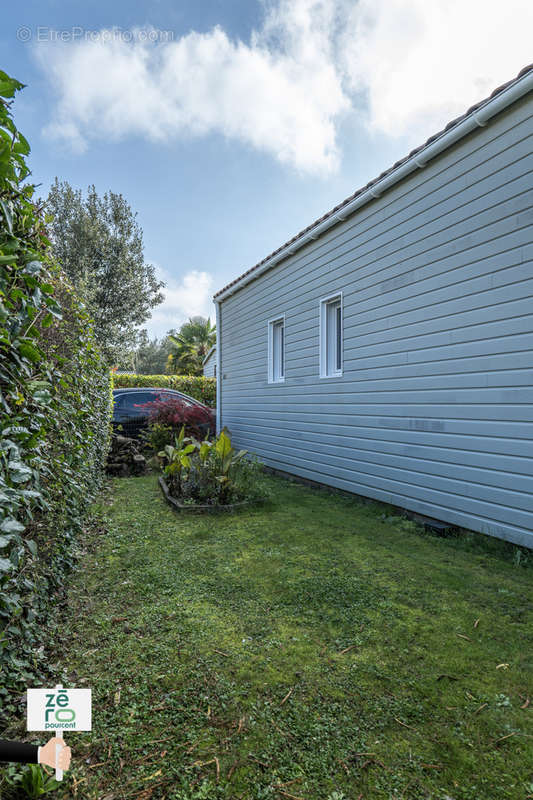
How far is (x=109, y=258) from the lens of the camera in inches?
742

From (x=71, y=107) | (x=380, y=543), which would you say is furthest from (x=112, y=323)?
(x=380, y=543)

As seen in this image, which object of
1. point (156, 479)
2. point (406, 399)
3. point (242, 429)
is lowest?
point (156, 479)

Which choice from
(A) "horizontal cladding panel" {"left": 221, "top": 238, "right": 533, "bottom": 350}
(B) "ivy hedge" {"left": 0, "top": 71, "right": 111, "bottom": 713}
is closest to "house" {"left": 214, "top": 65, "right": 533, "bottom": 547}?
(A) "horizontal cladding panel" {"left": 221, "top": 238, "right": 533, "bottom": 350}

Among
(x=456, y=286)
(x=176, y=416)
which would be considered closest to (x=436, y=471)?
(x=456, y=286)

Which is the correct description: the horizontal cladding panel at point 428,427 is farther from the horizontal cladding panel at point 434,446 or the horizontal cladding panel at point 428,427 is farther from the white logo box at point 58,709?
the white logo box at point 58,709

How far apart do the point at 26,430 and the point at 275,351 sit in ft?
23.7

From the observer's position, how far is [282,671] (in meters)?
2.12

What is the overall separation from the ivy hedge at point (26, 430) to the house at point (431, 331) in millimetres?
3698

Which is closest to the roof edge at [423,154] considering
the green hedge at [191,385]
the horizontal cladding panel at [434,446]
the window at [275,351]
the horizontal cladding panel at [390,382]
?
the window at [275,351]

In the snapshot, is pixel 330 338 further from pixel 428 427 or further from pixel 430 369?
pixel 428 427

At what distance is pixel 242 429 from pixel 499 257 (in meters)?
7.05

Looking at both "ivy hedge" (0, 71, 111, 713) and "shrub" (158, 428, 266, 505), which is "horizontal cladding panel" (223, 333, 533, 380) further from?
"ivy hedge" (0, 71, 111, 713)

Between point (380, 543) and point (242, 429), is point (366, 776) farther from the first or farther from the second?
point (242, 429)

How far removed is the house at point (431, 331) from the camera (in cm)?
376
